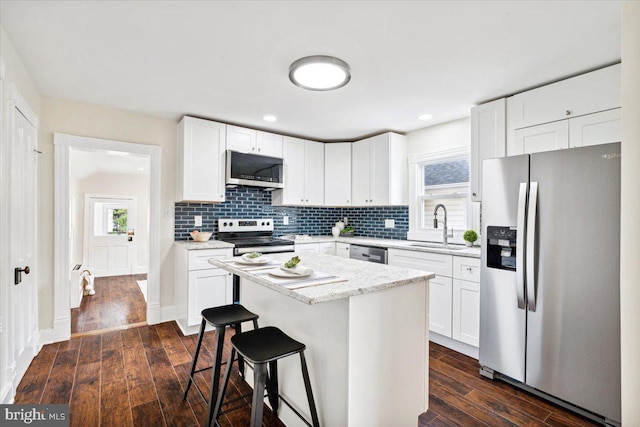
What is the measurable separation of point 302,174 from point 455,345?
2784 millimetres

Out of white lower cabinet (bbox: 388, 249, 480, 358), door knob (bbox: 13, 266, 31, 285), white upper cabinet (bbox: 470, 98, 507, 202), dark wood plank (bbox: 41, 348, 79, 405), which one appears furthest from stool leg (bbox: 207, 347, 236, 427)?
white upper cabinet (bbox: 470, 98, 507, 202)

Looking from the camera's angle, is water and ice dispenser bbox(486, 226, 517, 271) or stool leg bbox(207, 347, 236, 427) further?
water and ice dispenser bbox(486, 226, 517, 271)

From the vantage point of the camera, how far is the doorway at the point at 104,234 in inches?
119

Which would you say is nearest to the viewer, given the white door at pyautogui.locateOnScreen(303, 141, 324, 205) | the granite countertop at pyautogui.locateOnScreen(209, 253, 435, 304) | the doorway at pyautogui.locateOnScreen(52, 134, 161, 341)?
the granite countertop at pyautogui.locateOnScreen(209, 253, 435, 304)

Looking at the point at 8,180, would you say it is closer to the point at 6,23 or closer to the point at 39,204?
the point at 6,23

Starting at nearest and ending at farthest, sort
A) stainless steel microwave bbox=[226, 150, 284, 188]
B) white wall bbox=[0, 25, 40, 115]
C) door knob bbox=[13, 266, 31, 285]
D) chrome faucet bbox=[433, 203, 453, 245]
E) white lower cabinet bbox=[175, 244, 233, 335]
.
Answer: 1. white wall bbox=[0, 25, 40, 115]
2. door knob bbox=[13, 266, 31, 285]
3. white lower cabinet bbox=[175, 244, 233, 335]
4. chrome faucet bbox=[433, 203, 453, 245]
5. stainless steel microwave bbox=[226, 150, 284, 188]

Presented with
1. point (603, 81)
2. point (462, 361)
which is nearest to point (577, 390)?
point (462, 361)

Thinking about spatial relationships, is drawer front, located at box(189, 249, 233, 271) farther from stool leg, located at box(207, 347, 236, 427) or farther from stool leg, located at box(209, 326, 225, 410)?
stool leg, located at box(207, 347, 236, 427)

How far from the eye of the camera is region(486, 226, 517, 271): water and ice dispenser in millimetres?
2217

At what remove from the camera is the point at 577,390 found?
1.90 metres

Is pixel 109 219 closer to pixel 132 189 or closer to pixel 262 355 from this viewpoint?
pixel 132 189

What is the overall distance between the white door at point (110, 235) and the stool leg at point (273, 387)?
6.02 m

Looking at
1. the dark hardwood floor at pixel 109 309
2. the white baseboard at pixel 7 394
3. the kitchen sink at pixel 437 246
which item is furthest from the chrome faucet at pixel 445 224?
the white baseboard at pixel 7 394

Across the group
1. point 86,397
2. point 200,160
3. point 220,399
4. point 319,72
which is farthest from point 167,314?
point 319,72
